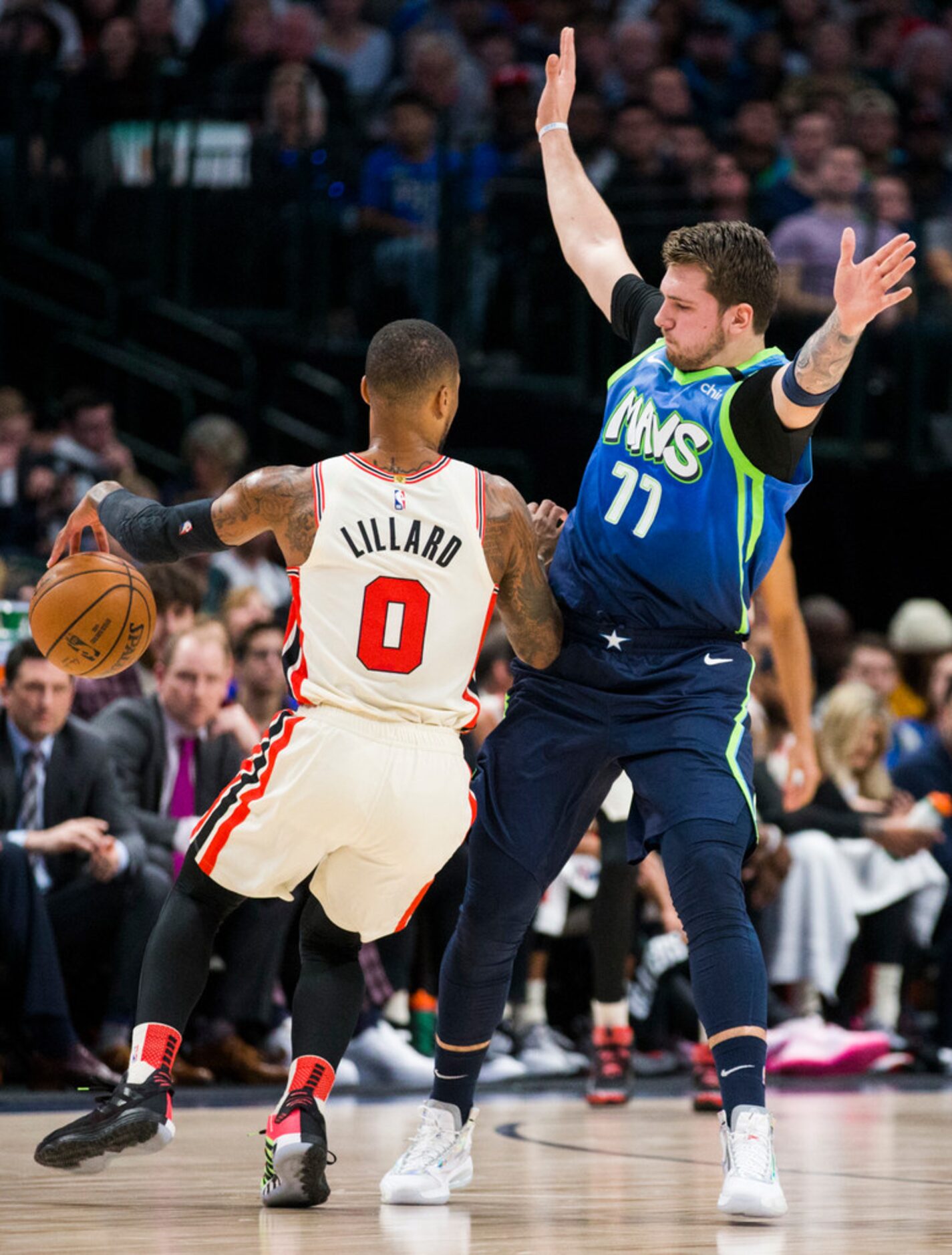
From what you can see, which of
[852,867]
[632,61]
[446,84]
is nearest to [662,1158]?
[852,867]

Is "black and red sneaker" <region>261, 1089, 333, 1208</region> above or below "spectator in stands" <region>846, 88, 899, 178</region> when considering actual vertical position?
below

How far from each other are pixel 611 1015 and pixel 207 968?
3161mm

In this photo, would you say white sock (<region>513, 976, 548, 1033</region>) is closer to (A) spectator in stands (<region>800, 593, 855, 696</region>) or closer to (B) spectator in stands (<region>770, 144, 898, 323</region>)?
(A) spectator in stands (<region>800, 593, 855, 696</region>)

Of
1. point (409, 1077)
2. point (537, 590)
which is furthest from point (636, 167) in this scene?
point (537, 590)

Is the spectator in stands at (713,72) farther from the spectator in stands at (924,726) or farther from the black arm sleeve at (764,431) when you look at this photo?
the black arm sleeve at (764,431)

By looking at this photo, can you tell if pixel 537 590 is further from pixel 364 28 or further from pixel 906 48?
pixel 906 48

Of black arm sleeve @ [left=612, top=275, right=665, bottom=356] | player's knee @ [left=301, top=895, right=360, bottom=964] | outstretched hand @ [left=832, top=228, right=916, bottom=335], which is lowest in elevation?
player's knee @ [left=301, top=895, right=360, bottom=964]

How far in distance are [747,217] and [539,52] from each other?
2.69 metres

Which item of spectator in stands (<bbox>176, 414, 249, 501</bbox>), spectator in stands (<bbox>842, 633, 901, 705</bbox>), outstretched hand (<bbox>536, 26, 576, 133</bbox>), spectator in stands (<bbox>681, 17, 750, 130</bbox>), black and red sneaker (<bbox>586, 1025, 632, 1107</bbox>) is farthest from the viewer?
spectator in stands (<bbox>681, 17, 750, 130</bbox>)

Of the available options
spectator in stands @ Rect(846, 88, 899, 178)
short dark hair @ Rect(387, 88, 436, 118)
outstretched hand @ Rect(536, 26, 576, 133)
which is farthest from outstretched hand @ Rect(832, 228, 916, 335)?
spectator in stands @ Rect(846, 88, 899, 178)

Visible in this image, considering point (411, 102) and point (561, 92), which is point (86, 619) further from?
point (411, 102)

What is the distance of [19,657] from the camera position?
736 centimetres

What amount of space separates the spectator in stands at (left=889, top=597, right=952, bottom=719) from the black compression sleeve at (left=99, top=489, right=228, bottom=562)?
7446 millimetres

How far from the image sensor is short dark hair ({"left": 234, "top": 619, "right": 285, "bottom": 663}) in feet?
27.2
